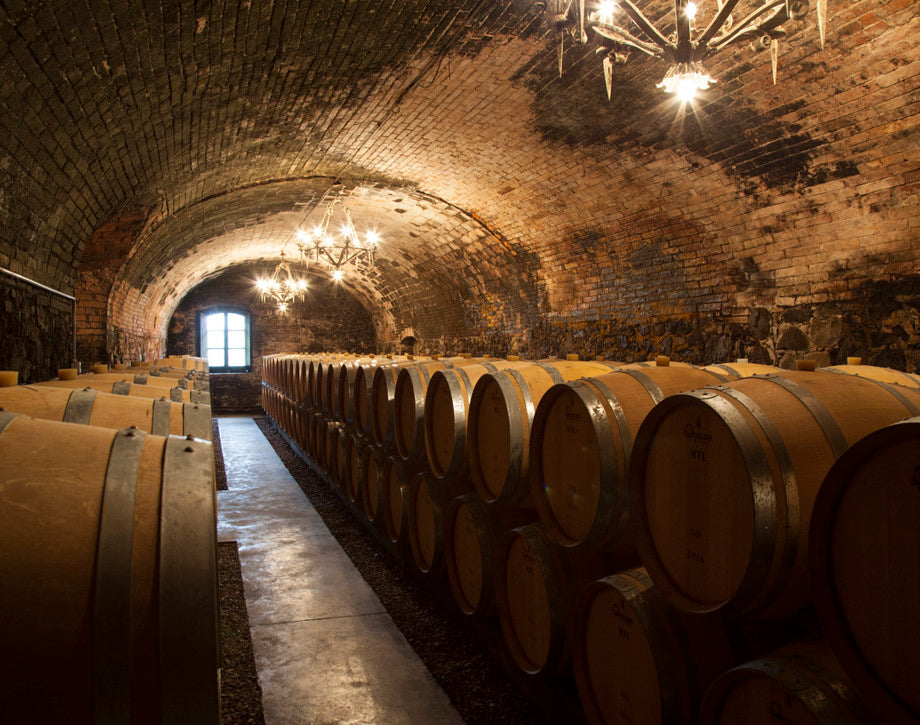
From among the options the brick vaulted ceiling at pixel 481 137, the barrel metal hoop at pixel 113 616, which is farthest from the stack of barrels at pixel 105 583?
the brick vaulted ceiling at pixel 481 137

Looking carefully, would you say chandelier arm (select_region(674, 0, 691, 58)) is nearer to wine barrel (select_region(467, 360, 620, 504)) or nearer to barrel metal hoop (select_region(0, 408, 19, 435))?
wine barrel (select_region(467, 360, 620, 504))

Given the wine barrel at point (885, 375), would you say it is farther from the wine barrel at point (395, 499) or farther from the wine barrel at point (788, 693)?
the wine barrel at point (395, 499)

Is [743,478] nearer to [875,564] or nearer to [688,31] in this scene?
[875,564]

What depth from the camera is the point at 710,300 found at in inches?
257

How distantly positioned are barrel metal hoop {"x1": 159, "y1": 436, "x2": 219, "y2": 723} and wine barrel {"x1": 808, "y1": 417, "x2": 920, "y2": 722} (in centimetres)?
119

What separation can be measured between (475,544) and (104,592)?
6.72ft

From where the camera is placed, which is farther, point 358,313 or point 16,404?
point 358,313

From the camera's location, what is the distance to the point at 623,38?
129 inches

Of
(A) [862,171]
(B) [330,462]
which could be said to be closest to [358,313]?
(B) [330,462]

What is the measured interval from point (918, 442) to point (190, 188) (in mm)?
7496

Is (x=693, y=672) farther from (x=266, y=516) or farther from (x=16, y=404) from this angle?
(x=266, y=516)

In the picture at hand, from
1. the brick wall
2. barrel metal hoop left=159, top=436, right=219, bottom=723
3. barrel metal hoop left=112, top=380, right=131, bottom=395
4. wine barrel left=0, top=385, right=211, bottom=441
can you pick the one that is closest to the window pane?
the brick wall

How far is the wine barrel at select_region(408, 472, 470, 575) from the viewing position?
3326mm

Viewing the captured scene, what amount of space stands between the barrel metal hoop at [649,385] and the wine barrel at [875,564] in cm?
108
